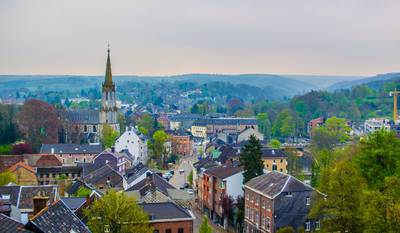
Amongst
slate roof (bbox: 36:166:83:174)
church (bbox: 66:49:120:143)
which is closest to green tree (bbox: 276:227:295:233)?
slate roof (bbox: 36:166:83:174)

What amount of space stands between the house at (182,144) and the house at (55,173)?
50.0 m

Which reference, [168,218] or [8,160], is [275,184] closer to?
[168,218]

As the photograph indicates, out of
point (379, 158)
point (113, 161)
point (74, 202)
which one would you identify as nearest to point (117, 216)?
point (74, 202)

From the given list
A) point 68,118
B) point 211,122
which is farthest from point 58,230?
point 211,122

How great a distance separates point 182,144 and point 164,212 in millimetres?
84264

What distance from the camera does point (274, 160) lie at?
81062 mm

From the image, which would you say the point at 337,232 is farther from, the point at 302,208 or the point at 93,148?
the point at 93,148

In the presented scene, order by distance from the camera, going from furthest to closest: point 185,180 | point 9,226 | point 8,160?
point 185,180 < point 8,160 < point 9,226

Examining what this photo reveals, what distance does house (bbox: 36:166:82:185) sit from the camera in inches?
2917

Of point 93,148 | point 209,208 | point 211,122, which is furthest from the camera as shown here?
point 211,122

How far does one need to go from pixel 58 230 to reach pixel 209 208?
38.8 m

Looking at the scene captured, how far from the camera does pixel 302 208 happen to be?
161 ft

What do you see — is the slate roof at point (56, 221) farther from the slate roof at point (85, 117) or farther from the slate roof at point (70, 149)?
the slate roof at point (85, 117)

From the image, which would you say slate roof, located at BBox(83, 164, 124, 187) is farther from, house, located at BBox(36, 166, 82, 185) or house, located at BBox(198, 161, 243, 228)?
house, located at BBox(198, 161, 243, 228)
